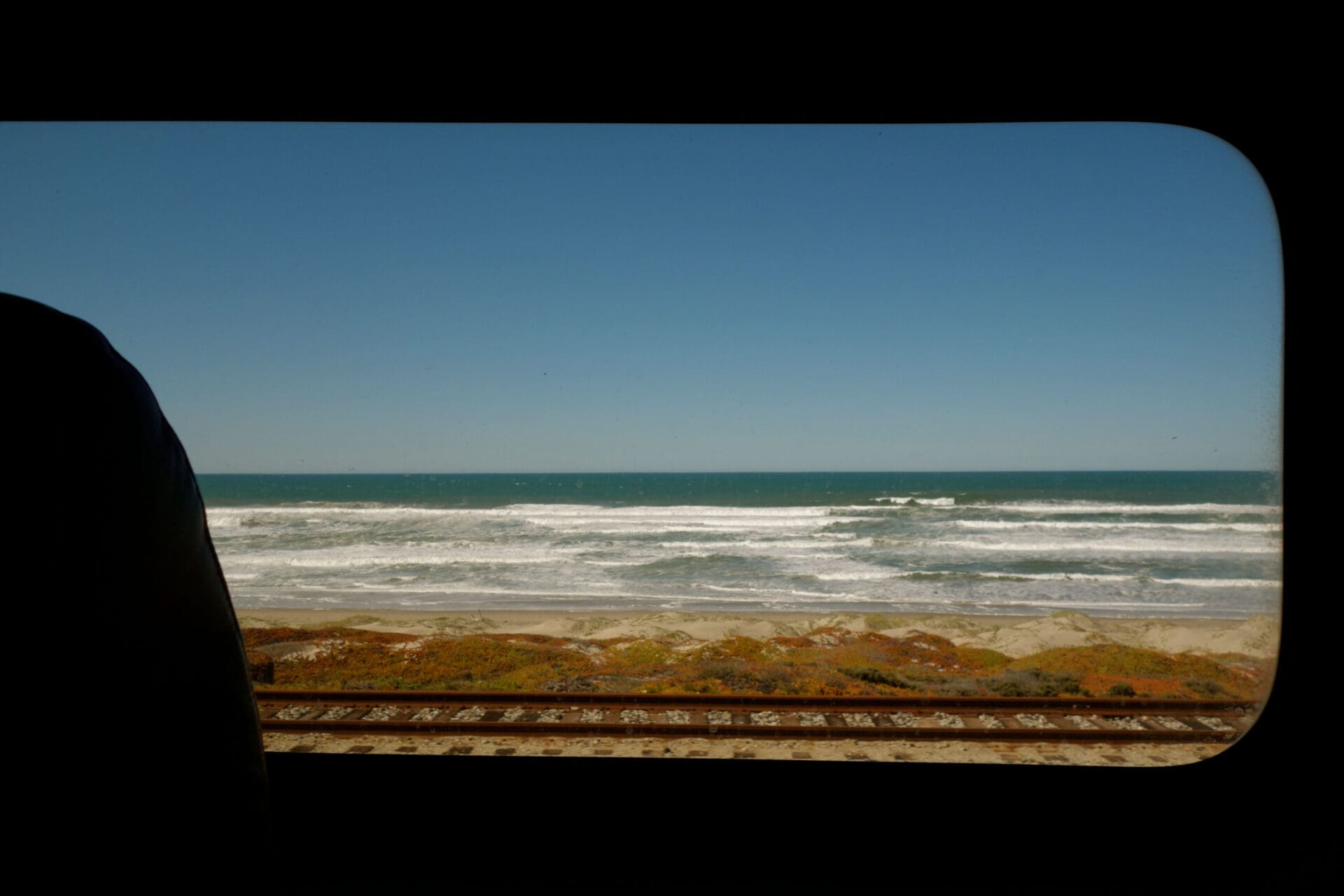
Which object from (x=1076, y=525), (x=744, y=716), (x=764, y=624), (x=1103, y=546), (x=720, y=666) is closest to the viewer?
(x=744, y=716)

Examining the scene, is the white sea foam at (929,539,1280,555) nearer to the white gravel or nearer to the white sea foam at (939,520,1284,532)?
the white sea foam at (939,520,1284,532)

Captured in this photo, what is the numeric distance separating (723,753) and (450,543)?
10.7 m

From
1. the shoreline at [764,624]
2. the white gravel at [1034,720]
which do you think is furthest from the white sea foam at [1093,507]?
the white gravel at [1034,720]

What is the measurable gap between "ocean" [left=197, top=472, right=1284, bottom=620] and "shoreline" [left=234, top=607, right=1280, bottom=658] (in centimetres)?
46

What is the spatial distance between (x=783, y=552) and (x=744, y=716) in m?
9.36

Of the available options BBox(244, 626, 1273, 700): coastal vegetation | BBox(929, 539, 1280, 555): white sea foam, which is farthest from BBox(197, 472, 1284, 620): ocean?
BBox(244, 626, 1273, 700): coastal vegetation

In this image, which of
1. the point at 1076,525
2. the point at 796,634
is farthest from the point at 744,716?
the point at 1076,525

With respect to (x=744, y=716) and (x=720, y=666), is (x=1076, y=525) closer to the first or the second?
(x=720, y=666)

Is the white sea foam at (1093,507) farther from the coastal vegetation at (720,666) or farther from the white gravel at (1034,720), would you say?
the white gravel at (1034,720)

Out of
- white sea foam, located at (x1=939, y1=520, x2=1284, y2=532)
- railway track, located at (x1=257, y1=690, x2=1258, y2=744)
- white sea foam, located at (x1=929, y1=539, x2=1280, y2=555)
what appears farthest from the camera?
white sea foam, located at (x1=939, y1=520, x2=1284, y2=532)

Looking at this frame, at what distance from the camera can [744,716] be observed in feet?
8.18

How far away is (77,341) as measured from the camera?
41 centimetres

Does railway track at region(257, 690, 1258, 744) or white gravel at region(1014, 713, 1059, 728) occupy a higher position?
railway track at region(257, 690, 1258, 744)

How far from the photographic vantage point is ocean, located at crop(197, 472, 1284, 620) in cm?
742
